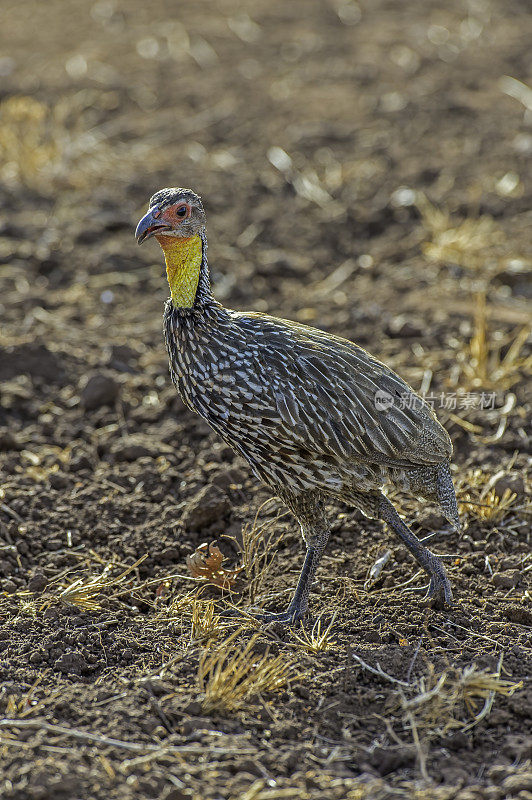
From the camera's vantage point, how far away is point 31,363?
6.75 m

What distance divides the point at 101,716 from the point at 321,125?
7493 mm

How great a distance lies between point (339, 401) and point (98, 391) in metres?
2.25

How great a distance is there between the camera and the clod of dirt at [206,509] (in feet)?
17.3

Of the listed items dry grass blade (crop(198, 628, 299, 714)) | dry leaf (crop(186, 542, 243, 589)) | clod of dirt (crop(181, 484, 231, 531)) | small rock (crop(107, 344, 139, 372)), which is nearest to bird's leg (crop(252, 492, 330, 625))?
dry leaf (crop(186, 542, 243, 589))

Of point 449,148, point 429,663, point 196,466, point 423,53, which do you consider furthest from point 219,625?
point 423,53

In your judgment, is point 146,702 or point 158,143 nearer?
point 146,702

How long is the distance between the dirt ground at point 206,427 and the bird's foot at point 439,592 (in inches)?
2.3

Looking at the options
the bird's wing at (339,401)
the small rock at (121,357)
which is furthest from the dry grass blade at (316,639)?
the small rock at (121,357)

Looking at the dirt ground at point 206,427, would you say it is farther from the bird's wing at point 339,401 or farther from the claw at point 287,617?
the bird's wing at point 339,401

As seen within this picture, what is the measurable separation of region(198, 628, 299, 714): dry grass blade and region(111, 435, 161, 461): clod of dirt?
1.80 m

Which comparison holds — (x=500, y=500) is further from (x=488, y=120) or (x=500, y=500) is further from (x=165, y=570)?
(x=488, y=120)

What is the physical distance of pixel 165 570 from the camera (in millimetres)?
5121

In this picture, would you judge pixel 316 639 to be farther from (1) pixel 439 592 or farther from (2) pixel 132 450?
(2) pixel 132 450

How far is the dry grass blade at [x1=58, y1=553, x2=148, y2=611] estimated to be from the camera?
15.4 ft
